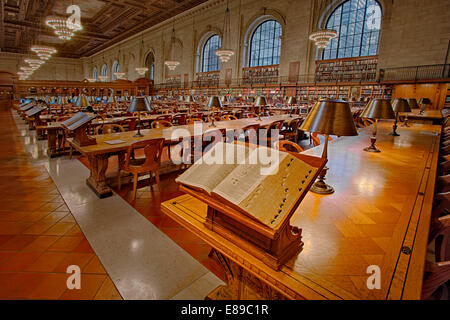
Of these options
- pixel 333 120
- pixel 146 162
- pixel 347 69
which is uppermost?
pixel 347 69

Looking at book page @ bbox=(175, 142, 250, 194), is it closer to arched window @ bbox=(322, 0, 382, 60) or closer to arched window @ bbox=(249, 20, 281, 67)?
arched window @ bbox=(322, 0, 382, 60)

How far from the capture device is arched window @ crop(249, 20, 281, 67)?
56.6 feet

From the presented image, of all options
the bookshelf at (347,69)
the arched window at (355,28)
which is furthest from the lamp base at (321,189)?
the arched window at (355,28)

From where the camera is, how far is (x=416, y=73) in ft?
37.7

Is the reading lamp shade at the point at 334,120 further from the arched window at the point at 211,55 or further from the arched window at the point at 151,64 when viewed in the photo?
the arched window at the point at 151,64

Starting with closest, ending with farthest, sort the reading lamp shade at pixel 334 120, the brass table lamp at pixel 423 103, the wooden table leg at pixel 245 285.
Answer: the wooden table leg at pixel 245 285
the reading lamp shade at pixel 334 120
the brass table lamp at pixel 423 103

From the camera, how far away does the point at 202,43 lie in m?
21.5

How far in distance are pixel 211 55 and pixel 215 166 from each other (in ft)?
74.4

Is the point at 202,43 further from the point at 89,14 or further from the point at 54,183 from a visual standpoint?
the point at 54,183

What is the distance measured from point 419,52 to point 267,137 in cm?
1153

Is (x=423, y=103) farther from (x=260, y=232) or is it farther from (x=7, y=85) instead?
(x=7, y=85)

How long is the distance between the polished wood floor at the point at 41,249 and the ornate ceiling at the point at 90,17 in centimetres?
1484

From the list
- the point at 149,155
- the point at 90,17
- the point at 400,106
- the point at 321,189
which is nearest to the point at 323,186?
the point at 321,189

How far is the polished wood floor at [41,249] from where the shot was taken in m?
1.70
